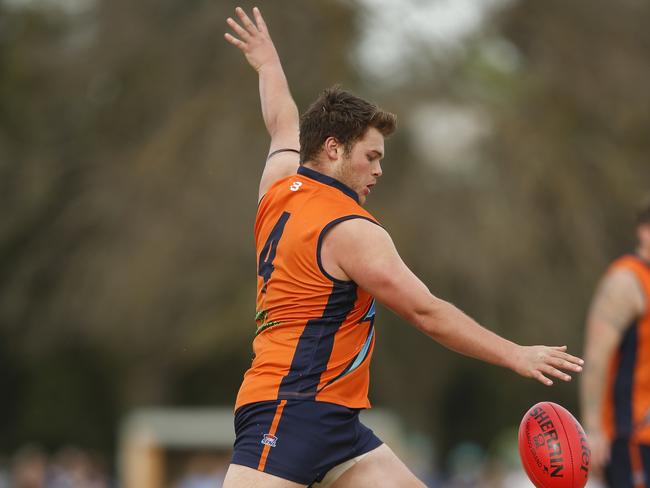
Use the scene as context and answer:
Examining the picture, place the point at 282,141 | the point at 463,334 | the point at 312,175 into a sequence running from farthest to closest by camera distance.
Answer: the point at 282,141 → the point at 312,175 → the point at 463,334

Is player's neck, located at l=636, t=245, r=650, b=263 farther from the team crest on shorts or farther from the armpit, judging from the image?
the team crest on shorts

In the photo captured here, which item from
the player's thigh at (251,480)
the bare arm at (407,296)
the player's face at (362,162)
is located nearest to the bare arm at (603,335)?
the bare arm at (407,296)

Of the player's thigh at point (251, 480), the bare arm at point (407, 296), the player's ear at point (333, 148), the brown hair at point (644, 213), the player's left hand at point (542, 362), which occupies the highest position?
the brown hair at point (644, 213)

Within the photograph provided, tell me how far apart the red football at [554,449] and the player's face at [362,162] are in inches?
56.3

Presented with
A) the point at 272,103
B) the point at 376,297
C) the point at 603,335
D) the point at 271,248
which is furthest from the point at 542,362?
the point at 603,335

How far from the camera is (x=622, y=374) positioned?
24.9 feet

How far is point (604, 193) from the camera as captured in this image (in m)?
26.0

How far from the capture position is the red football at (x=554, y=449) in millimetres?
5652

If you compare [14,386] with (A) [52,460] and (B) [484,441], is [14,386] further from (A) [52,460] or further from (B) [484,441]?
(B) [484,441]

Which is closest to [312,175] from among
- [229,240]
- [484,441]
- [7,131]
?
[229,240]

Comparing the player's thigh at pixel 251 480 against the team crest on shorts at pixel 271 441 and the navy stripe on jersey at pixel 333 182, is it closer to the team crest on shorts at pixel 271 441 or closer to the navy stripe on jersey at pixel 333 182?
the team crest on shorts at pixel 271 441

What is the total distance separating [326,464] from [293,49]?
20489 mm

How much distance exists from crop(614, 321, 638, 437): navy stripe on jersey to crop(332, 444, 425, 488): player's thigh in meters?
2.42

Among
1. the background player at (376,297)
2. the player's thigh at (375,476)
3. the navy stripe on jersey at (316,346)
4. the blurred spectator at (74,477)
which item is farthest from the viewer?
the blurred spectator at (74,477)
